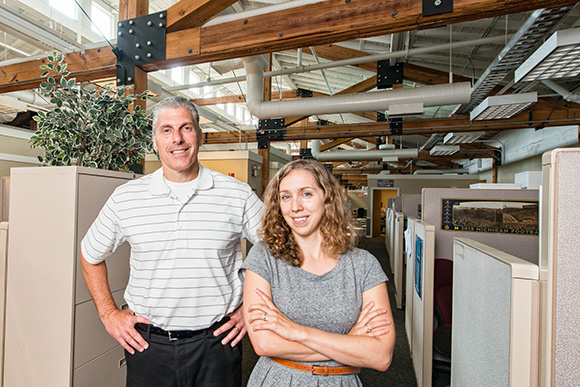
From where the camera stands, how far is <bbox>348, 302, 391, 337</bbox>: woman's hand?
38.7 inches

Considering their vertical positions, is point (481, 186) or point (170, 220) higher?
point (481, 186)

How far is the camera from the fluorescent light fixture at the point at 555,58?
2.19 m

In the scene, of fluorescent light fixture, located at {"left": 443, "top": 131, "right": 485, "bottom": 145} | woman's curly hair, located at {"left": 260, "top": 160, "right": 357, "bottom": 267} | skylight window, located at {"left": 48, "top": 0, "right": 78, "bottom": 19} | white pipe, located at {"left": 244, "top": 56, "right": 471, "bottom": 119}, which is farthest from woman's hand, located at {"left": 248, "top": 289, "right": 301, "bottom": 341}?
fluorescent light fixture, located at {"left": 443, "top": 131, "right": 485, "bottom": 145}

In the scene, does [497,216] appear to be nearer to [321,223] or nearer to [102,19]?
[321,223]

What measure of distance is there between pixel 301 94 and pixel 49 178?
6247mm

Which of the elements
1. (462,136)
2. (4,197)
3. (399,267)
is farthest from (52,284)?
(462,136)

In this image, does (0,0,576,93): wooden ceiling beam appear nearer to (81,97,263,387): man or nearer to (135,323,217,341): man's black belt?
(81,97,263,387): man

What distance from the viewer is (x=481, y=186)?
244 centimetres

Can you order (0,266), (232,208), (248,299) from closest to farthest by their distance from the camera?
1. (248,299)
2. (232,208)
3. (0,266)

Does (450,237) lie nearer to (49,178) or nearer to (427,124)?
(49,178)

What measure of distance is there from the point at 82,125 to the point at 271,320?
1.45 m

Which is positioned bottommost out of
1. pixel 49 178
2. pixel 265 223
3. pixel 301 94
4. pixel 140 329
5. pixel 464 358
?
pixel 464 358

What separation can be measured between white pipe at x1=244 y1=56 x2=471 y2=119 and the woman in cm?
294

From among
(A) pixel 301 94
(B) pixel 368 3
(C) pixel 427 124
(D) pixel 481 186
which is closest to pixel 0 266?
Result: (B) pixel 368 3
